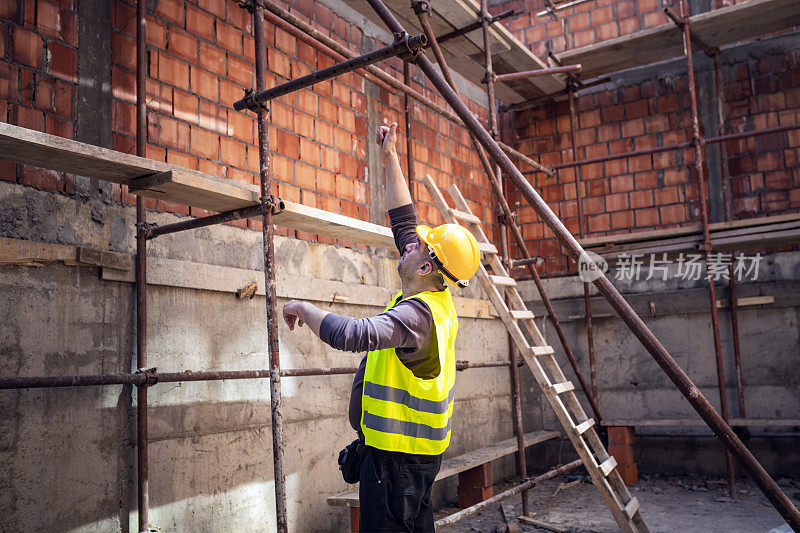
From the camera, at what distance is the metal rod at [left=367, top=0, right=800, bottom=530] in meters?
2.14

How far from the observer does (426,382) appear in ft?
8.57

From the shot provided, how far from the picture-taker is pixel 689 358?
668 cm

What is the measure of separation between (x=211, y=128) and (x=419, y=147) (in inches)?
102

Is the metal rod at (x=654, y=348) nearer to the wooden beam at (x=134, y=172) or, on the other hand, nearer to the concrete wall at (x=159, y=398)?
the wooden beam at (x=134, y=172)

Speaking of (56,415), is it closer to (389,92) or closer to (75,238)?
(75,238)

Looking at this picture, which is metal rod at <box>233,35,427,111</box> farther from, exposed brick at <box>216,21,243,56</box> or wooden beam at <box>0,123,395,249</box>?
exposed brick at <box>216,21,243,56</box>

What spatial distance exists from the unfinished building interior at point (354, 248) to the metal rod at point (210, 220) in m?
0.02

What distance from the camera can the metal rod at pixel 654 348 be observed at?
2.14 m

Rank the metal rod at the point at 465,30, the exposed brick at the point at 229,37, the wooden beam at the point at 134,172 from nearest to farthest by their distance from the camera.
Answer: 1. the wooden beam at the point at 134,172
2. the exposed brick at the point at 229,37
3. the metal rod at the point at 465,30

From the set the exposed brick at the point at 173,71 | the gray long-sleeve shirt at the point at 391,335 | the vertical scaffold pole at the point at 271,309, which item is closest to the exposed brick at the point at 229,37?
the exposed brick at the point at 173,71

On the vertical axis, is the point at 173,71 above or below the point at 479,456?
above

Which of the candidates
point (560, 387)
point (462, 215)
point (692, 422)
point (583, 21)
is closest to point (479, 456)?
point (560, 387)

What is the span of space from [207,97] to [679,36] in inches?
191

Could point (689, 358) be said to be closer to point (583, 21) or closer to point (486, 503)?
point (486, 503)
